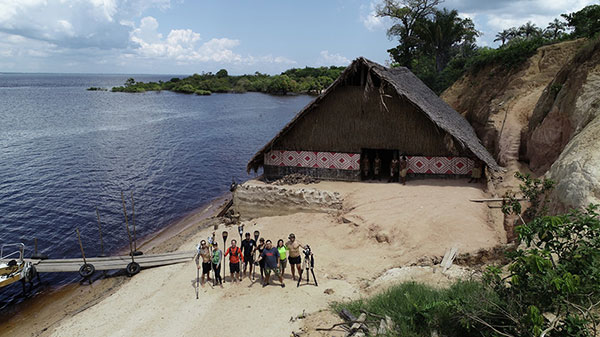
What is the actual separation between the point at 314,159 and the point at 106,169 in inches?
831

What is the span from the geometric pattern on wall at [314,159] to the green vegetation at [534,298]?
10.2 metres

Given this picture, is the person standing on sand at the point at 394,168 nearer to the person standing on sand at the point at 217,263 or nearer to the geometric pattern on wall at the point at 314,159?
the geometric pattern on wall at the point at 314,159

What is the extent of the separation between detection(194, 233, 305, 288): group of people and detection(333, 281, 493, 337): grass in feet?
7.91

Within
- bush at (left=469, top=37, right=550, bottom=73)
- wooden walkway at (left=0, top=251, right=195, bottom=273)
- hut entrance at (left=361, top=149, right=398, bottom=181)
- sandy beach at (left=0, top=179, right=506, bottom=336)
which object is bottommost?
wooden walkway at (left=0, top=251, right=195, bottom=273)

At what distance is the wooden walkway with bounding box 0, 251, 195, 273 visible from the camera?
1562cm

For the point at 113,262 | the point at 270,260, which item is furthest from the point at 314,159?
the point at 113,262

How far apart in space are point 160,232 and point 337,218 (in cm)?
1123

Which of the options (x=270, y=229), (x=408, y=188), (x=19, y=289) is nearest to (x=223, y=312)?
(x=270, y=229)

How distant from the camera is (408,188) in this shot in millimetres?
16547

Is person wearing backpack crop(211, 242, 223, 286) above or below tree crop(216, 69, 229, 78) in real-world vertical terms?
below

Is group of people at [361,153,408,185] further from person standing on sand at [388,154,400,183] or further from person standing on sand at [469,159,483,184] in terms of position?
person standing on sand at [469,159,483,184]

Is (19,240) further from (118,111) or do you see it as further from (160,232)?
(118,111)

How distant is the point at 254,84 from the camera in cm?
11312

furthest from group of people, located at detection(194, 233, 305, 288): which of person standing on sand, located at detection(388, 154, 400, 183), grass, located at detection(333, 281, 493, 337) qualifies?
person standing on sand, located at detection(388, 154, 400, 183)
